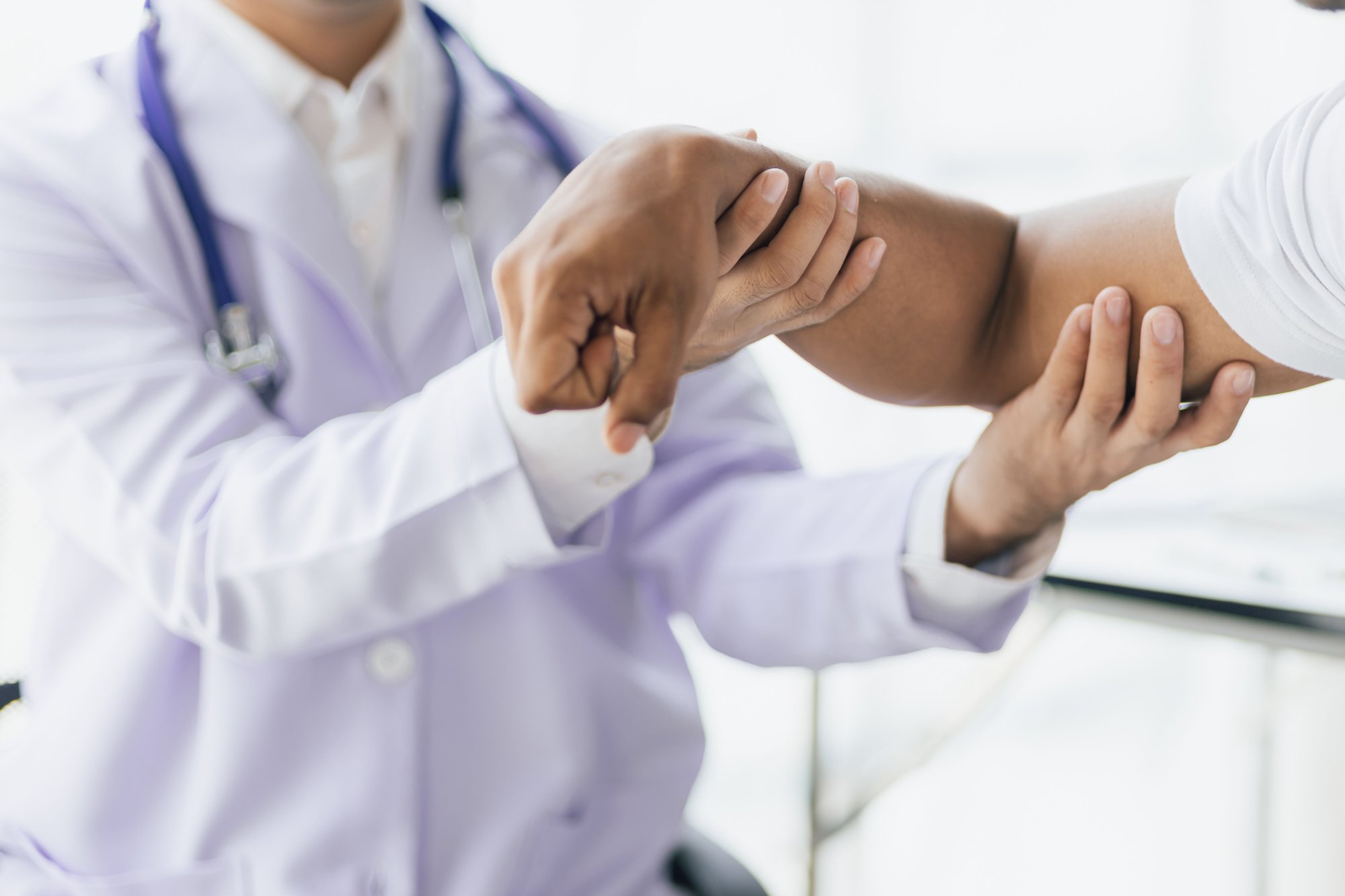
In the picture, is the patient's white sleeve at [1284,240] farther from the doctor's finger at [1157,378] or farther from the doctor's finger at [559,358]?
the doctor's finger at [559,358]

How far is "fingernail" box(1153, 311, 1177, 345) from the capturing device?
21.4 inches

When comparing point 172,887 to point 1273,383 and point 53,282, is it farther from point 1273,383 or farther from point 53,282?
point 1273,383

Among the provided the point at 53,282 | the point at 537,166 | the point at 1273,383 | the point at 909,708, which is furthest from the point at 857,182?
the point at 909,708

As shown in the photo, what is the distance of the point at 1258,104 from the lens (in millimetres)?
1666

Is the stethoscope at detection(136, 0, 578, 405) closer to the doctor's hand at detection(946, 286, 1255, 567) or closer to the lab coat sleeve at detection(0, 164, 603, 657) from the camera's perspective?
the lab coat sleeve at detection(0, 164, 603, 657)

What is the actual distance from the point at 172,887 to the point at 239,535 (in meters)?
0.24

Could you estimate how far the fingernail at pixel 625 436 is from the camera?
41 cm

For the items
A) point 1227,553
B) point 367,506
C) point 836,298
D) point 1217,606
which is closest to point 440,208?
point 367,506

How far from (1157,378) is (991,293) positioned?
4.9 inches

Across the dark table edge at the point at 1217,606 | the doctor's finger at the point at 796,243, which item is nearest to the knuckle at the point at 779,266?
the doctor's finger at the point at 796,243

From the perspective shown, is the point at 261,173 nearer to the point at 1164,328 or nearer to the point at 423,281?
the point at 423,281

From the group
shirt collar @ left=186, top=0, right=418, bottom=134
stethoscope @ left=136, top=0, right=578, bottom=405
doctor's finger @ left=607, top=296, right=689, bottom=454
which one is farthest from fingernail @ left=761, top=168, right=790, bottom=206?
shirt collar @ left=186, top=0, right=418, bottom=134

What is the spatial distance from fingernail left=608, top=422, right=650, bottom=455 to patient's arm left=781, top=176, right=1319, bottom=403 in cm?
23

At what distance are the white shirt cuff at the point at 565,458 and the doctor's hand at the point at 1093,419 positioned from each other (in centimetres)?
21
